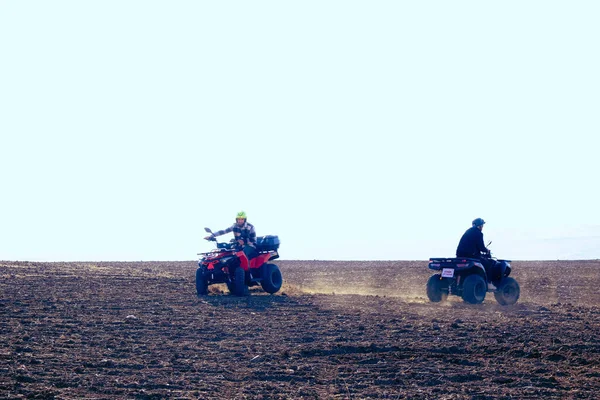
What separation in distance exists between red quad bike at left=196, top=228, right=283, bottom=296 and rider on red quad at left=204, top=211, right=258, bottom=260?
0.50 ft

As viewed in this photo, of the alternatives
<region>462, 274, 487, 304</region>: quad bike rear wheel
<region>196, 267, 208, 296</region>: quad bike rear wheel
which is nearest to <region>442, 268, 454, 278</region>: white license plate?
<region>462, 274, 487, 304</region>: quad bike rear wheel

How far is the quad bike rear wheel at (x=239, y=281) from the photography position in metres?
19.9

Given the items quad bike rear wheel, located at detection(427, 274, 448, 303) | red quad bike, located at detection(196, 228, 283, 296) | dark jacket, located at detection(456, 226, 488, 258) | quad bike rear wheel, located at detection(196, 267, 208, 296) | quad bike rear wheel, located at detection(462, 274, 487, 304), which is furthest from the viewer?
quad bike rear wheel, located at detection(196, 267, 208, 296)

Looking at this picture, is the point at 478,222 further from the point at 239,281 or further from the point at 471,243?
the point at 239,281

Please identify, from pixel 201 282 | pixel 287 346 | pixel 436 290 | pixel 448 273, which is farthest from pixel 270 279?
pixel 287 346

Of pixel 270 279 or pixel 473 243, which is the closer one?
pixel 473 243

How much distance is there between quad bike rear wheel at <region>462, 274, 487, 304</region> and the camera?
61.9ft

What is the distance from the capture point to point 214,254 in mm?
20328

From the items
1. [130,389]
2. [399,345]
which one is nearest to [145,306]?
[399,345]

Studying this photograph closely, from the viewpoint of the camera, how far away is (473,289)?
18.9 meters

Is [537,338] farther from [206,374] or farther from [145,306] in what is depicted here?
[145,306]

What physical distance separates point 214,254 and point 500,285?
23.2ft

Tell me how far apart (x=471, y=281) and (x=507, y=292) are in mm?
1408

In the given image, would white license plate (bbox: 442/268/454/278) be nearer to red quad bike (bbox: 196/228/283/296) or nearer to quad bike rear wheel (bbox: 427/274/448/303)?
quad bike rear wheel (bbox: 427/274/448/303)
